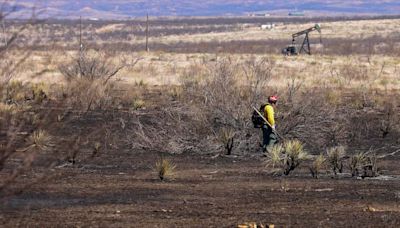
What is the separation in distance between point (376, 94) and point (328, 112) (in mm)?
11890

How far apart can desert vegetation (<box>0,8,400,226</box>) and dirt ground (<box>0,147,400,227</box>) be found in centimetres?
3

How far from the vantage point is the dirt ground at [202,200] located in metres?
12.6

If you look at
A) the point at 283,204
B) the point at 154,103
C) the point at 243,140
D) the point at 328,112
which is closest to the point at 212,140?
the point at 243,140

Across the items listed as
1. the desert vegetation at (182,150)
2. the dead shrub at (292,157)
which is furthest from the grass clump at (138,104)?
the dead shrub at (292,157)

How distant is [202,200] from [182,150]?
676cm

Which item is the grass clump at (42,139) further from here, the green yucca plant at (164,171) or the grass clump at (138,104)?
the grass clump at (138,104)

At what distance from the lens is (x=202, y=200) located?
1441 cm

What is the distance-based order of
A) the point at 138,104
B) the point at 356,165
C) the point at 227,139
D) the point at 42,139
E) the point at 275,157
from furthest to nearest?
1. the point at 138,104
2. the point at 227,139
3. the point at 42,139
4. the point at 275,157
5. the point at 356,165

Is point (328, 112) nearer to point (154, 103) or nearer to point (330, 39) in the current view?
point (154, 103)

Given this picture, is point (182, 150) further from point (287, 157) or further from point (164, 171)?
point (164, 171)

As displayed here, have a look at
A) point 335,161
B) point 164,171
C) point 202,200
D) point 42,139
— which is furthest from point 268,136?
point 202,200

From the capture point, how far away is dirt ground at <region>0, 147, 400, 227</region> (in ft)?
41.4

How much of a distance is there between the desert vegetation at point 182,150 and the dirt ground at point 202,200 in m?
0.03

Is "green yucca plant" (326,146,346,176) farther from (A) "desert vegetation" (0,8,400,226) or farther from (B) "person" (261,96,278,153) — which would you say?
(B) "person" (261,96,278,153)
